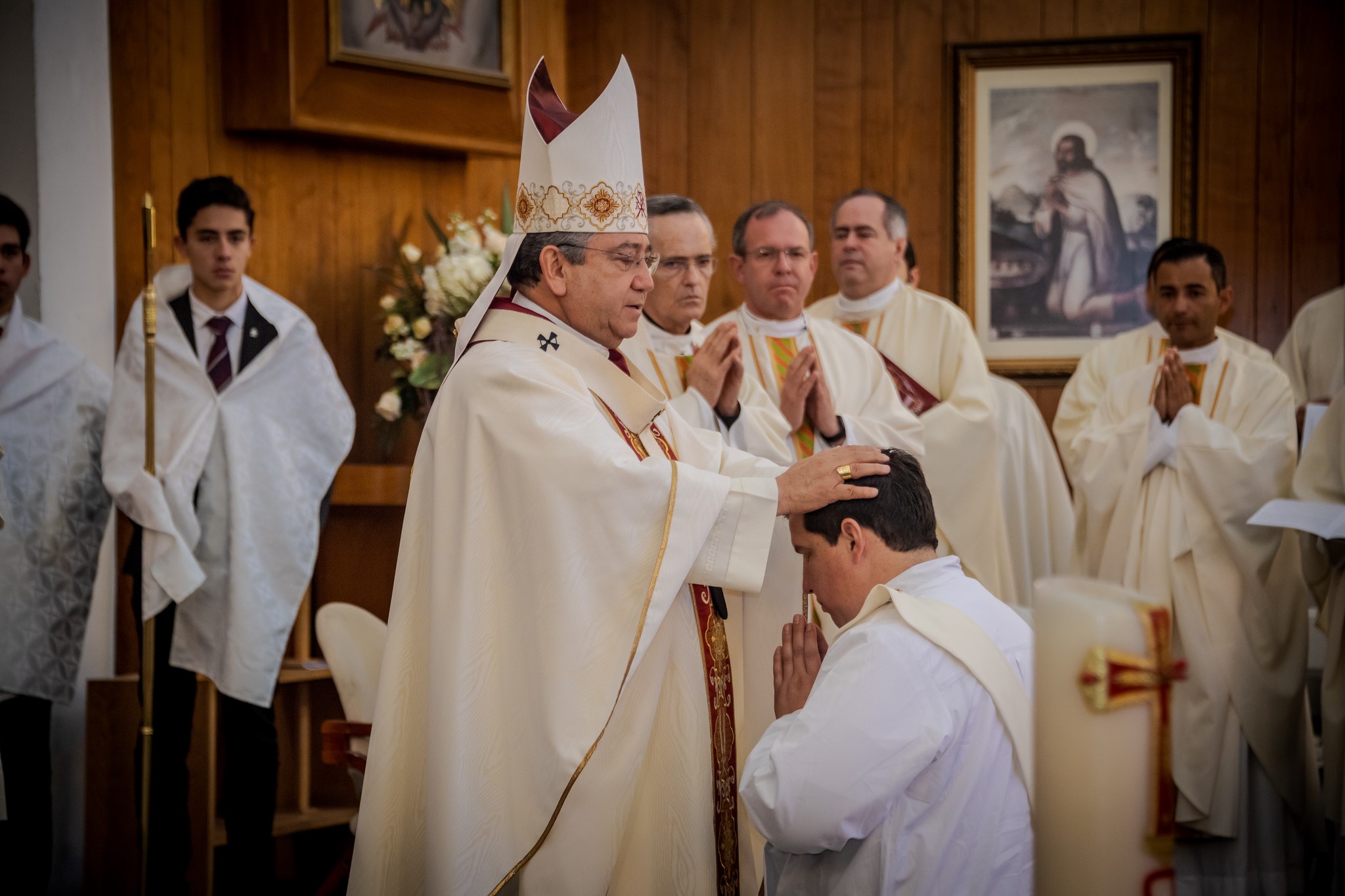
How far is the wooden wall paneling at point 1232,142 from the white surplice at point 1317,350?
0.39 meters

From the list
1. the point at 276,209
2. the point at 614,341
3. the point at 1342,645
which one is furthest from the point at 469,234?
the point at 1342,645

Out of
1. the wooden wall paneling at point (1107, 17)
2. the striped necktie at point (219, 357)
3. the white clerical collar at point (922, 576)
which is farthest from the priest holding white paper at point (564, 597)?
the wooden wall paneling at point (1107, 17)

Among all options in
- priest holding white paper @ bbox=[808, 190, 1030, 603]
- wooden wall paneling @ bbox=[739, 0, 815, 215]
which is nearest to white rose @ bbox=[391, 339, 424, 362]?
priest holding white paper @ bbox=[808, 190, 1030, 603]

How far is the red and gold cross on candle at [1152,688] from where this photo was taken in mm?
859

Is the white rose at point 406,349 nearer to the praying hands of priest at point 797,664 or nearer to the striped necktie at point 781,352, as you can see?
the striped necktie at point 781,352

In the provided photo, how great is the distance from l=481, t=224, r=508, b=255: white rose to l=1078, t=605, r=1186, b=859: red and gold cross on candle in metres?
4.43

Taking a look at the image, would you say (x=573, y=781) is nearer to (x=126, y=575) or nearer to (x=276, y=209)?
(x=126, y=575)

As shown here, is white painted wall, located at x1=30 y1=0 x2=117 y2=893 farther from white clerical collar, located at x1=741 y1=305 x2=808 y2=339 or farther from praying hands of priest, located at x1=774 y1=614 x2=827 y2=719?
praying hands of priest, located at x1=774 y1=614 x2=827 y2=719

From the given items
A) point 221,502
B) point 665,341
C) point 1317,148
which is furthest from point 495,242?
point 1317,148

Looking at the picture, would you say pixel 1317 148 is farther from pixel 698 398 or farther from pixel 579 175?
pixel 579 175

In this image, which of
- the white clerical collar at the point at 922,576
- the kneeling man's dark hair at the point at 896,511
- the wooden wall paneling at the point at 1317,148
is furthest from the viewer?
the wooden wall paneling at the point at 1317,148

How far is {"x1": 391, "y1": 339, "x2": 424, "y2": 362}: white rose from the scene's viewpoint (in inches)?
200

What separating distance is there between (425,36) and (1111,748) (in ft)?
17.5

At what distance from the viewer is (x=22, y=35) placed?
4516mm
